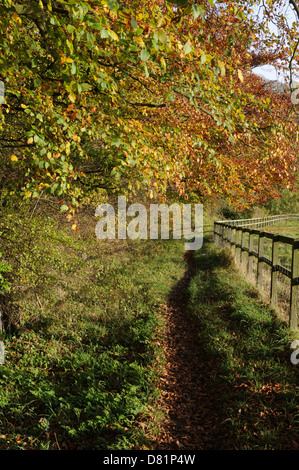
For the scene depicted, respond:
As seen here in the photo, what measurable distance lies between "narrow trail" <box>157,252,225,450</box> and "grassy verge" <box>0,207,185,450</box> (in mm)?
269

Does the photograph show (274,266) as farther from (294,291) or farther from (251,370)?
(251,370)

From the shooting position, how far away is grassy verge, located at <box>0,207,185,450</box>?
15.1ft

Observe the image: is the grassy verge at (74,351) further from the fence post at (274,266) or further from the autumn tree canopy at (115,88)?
the fence post at (274,266)

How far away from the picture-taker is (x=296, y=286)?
5.96m

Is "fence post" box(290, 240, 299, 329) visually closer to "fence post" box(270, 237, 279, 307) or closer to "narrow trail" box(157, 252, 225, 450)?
"fence post" box(270, 237, 279, 307)

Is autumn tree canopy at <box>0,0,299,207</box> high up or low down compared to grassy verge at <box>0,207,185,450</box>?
up

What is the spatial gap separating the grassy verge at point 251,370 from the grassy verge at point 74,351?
110 centimetres

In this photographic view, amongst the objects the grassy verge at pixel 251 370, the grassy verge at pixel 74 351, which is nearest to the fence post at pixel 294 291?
the grassy verge at pixel 251 370

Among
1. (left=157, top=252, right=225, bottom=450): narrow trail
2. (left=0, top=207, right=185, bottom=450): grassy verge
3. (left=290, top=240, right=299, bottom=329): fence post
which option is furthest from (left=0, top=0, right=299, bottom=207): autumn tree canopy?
(left=157, top=252, right=225, bottom=450): narrow trail

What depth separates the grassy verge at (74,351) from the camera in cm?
462

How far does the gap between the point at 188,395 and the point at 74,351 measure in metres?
2.99

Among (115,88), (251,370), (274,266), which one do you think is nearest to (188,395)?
(251,370)

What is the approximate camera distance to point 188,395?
17.5 feet

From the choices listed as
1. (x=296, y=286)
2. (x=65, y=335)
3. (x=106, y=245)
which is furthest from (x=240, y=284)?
(x=106, y=245)
